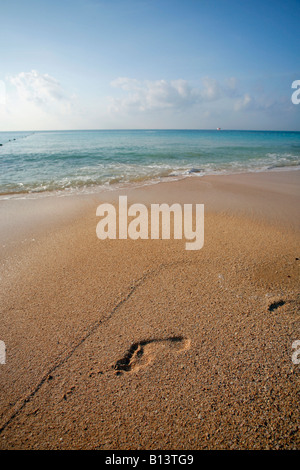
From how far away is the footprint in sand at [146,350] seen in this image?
189 cm

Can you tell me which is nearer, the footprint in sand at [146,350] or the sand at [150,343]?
the sand at [150,343]

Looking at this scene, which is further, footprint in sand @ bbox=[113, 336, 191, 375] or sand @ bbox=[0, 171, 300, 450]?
footprint in sand @ bbox=[113, 336, 191, 375]

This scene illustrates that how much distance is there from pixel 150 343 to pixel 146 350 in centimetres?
8

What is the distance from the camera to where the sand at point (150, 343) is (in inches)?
59.4

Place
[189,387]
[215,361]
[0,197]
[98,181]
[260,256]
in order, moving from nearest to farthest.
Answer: [189,387], [215,361], [260,256], [0,197], [98,181]

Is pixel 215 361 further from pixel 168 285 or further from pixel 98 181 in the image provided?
pixel 98 181

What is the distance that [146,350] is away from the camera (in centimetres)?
202

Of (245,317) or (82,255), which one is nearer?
(245,317)

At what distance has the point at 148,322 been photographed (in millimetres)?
2279

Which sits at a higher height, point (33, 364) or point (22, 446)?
point (33, 364)

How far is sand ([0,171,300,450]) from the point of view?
151cm

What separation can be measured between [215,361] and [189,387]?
330 millimetres

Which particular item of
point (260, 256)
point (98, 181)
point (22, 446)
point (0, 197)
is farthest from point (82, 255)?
point (98, 181)

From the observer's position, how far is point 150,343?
2076 millimetres
